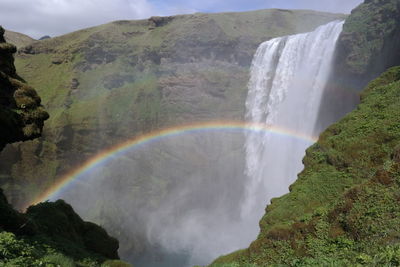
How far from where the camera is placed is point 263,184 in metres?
61.9

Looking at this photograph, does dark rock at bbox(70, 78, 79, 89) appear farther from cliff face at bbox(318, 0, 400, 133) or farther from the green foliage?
the green foliage

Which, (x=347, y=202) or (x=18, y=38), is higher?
(x=18, y=38)

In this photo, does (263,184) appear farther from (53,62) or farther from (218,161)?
(53,62)

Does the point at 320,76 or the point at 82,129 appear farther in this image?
the point at 82,129

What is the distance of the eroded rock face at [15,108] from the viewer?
14.4 metres

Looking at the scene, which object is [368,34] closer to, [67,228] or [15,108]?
[67,228]

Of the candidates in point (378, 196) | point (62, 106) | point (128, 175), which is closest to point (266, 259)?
point (378, 196)

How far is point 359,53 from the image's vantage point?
134ft

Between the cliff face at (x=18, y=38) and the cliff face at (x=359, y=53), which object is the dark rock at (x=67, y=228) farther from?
the cliff face at (x=18, y=38)

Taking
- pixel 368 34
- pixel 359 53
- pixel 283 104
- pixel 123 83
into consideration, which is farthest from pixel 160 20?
pixel 359 53

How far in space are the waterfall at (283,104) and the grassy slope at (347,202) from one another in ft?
99.3

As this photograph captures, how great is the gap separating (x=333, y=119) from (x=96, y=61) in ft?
274

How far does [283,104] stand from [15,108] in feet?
160

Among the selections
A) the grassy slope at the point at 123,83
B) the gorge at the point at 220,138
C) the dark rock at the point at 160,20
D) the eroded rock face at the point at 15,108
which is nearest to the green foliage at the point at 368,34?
the gorge at the point at 220,138
